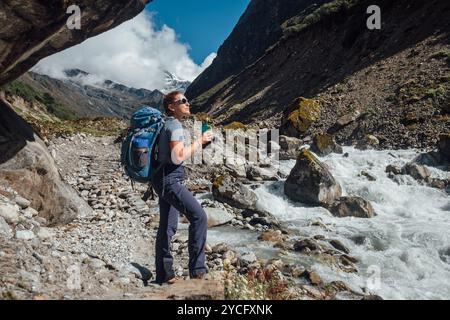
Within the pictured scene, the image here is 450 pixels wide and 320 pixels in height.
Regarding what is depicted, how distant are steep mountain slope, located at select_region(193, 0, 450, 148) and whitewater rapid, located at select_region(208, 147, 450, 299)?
15.9ft

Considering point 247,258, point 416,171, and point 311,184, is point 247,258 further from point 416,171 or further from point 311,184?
point 416,171

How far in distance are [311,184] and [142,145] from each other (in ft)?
33.2

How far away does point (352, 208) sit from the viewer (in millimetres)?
13742

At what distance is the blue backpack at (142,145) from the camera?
18.9 ft

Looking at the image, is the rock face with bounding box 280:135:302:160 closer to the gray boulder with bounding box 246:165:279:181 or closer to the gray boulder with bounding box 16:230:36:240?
the gray boulder with bounding box 246:165:279:181

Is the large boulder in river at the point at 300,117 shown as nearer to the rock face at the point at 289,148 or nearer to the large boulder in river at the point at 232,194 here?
the rock face at the point at 289,148

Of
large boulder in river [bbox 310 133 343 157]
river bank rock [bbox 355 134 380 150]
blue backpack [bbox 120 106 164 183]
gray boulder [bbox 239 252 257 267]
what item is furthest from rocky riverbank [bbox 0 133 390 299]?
river bank rock [bbox 355 134 380 150]

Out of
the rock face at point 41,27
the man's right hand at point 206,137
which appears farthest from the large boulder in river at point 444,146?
the man's right hand at point 206,137

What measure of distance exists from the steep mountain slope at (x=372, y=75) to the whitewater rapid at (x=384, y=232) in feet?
15.9

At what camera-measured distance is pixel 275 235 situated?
11.3m

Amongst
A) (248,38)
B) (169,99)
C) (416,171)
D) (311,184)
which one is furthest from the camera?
(248,38)

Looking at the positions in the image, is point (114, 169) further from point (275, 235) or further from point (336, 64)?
point (336, 64)

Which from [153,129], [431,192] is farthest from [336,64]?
[153,129]

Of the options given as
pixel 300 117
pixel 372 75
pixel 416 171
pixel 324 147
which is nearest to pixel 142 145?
pixel 416 171
